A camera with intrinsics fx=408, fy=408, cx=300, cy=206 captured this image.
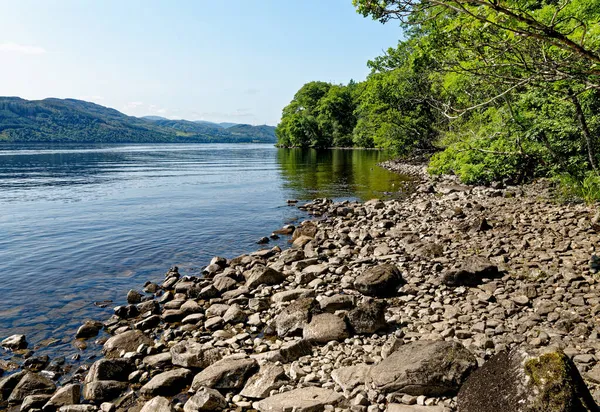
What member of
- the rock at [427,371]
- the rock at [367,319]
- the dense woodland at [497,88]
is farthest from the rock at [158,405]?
the dense woodland at [497,88]

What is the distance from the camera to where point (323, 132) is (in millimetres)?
115875

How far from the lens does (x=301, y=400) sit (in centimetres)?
667

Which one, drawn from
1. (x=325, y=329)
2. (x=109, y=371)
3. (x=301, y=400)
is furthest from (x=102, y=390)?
(x=325, y=329)

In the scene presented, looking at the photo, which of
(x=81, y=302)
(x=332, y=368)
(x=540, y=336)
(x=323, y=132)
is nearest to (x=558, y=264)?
(x=540, y=336)

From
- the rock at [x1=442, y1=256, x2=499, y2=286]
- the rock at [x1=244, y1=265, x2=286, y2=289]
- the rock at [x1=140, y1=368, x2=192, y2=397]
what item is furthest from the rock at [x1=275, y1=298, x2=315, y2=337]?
the rock at [x1=442, y1=256, x2=499, y2=286]

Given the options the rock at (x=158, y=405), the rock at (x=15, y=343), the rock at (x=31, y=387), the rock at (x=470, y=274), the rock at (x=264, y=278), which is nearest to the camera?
the rock at (x=158, y=405)

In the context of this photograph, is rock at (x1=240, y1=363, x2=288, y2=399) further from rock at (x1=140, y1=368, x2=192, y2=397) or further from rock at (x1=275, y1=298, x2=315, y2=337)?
rock at (x1=275, y1=298, x2=315, y2=337)

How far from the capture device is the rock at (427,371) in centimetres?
649

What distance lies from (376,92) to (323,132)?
2514 inches

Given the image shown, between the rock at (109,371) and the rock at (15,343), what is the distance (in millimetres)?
2792

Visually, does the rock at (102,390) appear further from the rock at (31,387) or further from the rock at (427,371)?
the rock at (427,371)

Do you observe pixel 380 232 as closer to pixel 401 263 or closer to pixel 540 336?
pixel 401 263

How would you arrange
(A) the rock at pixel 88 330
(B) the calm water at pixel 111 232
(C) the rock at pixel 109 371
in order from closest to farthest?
(C) the rock at pixel 109 371
(A) the rock at pixel 88 330
(B) the calm water at pixel 111 232

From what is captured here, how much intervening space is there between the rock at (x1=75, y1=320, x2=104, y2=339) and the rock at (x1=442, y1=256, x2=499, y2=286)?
9.39m
